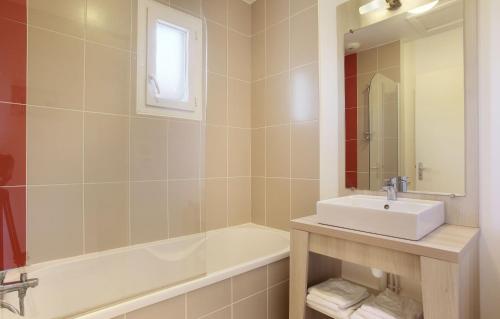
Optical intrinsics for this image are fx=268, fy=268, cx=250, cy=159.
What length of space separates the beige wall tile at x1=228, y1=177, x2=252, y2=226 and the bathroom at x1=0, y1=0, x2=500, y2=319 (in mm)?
39

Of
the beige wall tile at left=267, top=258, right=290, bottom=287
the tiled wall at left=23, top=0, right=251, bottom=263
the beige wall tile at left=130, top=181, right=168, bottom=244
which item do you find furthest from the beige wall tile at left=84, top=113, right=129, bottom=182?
the beige wall tile at left=267, top=258, right=290, bottom=287

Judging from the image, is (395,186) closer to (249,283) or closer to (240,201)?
(249,283)

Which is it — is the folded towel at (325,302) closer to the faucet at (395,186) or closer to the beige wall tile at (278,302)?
the beige wall tile at (278,302)

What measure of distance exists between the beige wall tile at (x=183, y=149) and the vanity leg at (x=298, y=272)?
0.96 metres

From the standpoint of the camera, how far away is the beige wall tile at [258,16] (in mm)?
2281

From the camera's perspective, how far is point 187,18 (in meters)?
1.96

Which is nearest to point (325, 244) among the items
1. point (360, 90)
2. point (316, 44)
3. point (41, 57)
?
point (360, 90)

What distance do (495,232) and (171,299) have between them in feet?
4.65

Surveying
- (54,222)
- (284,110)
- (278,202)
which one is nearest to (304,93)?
(284,110)

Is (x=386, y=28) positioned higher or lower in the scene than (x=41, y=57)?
higher

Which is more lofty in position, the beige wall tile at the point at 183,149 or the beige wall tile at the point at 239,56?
the beige wall tile at the point at 239,56

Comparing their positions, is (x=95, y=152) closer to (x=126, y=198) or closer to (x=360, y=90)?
(x=126, y=198)

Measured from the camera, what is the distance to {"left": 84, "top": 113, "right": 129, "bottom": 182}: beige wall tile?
5.28ft

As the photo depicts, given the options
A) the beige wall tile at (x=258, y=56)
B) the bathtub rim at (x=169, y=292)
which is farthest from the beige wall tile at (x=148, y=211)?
the beige wall tile at (x=258, y=56)
